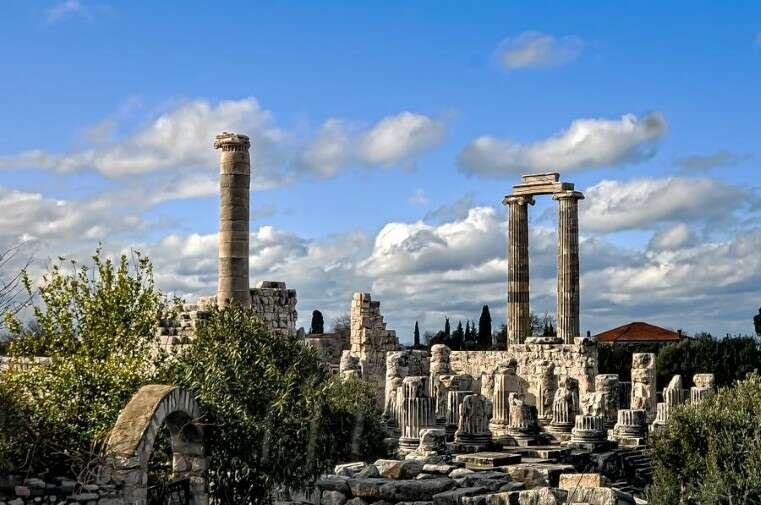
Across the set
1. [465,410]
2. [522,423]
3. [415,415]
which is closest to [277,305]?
[415,415]

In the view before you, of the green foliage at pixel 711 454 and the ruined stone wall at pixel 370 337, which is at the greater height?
the ruined stone wall at pixel 370 337

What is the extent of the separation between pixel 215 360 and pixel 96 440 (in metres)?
2.69

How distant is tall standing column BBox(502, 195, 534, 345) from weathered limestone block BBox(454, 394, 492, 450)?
1682cm

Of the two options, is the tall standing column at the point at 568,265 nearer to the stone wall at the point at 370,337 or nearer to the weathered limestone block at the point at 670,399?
the stone wall at the point at 370,337

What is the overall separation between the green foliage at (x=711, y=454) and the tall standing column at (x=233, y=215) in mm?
10340

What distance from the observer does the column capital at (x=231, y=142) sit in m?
23.8

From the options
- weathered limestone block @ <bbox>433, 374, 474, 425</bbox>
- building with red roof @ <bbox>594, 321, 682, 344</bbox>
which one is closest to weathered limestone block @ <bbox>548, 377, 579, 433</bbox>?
weathered limestone block @ <bbox>433, 374, 474, 425</bbox>

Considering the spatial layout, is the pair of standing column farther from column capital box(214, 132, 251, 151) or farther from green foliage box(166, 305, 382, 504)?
green foliage box(166, 305, 382, 504)

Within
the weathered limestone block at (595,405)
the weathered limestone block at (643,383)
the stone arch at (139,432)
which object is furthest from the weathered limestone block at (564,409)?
the stone arch at (139,432)

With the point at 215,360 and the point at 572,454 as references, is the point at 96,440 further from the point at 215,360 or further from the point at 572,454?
the point at 572,454

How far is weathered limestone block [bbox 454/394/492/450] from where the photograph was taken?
905 inches

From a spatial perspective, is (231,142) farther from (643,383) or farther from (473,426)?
(643,383)

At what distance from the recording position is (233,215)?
950 inches

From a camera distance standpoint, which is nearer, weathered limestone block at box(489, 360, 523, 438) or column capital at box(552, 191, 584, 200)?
weathered limestone block at box(489, 360, 523, 438)
